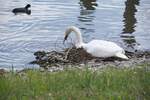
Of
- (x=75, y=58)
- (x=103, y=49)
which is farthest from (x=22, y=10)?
(x=75, y=58)

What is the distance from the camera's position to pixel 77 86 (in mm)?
7414

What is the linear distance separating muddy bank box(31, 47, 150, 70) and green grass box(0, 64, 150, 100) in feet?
16.2

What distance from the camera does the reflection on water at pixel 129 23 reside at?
647 inches

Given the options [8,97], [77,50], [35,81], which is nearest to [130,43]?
[77,50]

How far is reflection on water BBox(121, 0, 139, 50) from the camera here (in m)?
16.4

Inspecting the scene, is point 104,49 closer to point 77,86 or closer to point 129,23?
point 129,23

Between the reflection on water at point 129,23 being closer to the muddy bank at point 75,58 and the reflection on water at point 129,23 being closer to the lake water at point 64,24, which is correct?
the lake water at point 64,24

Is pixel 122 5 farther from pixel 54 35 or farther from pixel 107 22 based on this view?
pixel 54 35

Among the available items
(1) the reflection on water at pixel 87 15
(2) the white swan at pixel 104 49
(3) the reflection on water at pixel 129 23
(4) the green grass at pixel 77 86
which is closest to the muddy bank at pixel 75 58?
(2) the white swan at pixel 104 49

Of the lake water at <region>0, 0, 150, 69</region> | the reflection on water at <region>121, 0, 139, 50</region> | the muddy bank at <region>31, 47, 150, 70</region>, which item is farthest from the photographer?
the reflection on water at <region>121, 0, 139, 50</region>

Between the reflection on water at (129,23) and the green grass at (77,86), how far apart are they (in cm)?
798

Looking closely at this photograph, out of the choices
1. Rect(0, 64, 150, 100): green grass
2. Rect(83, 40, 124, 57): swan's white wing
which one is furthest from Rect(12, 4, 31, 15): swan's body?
Rect(0, 64, 150, 100): green grass

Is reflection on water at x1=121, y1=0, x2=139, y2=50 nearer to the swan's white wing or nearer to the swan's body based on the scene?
the swan's white wing

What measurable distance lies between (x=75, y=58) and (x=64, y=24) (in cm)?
446
